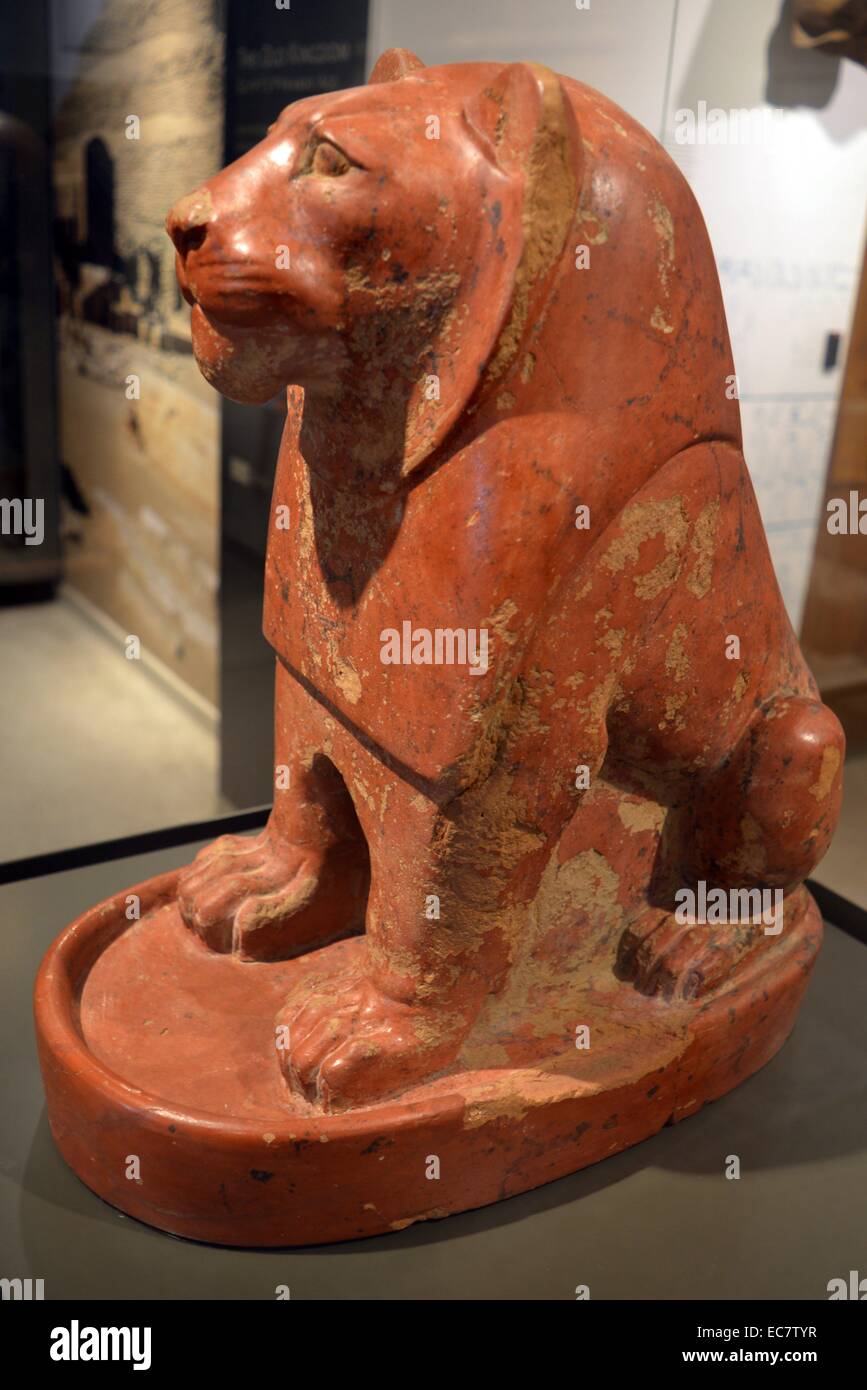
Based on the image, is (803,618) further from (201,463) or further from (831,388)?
(201,463)

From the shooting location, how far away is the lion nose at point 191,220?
37.6 inches

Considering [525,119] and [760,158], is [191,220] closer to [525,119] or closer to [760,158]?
[525,119]

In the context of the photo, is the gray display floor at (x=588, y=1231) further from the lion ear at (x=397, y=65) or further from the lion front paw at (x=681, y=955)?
the lion ear at (x=397, y=65)

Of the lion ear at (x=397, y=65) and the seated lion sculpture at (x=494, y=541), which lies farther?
the lion ear at (x=397, y=65)

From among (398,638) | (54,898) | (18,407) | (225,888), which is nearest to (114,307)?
(18,407)

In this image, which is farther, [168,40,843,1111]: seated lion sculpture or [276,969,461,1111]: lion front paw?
[276,969,461,1111]: lion front paw

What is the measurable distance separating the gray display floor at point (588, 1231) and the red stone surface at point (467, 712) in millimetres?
31

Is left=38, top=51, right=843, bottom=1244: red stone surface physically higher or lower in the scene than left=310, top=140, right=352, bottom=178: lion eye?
lower

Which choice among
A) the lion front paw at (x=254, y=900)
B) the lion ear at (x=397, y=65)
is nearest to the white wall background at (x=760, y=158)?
the lion ear at (x=397, y=65)

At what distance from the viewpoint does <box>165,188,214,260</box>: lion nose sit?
955mm

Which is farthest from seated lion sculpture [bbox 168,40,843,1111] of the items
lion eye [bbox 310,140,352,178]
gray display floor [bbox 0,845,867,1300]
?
gray display floor [bbox 0,845,867,1300]

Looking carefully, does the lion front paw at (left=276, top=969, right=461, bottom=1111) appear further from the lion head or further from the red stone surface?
the lion head

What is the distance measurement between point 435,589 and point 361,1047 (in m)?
0.43

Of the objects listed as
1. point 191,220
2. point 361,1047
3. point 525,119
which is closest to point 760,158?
point 525,119
